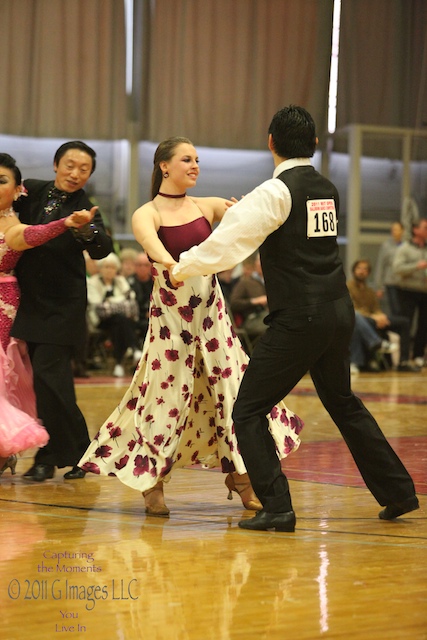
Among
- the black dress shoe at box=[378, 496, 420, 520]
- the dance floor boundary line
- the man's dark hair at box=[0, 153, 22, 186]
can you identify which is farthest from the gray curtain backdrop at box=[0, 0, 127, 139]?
the black dress shoe at box=[378, 496, 420, 520]

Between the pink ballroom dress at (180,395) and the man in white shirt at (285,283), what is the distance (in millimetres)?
392

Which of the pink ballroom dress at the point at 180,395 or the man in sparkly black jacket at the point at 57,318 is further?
the man in sparkly black jacket at the point at 57,318

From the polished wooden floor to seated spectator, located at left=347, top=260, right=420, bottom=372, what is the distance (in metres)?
6.91

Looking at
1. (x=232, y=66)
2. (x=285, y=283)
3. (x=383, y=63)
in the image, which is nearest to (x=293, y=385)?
(x=285, y=283)

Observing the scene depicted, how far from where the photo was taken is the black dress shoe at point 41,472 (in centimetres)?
522

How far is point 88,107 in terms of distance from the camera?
573 inches

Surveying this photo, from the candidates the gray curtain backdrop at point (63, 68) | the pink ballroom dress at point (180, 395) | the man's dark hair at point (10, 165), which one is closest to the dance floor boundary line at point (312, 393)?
the man's dark hair at point (10, 165)

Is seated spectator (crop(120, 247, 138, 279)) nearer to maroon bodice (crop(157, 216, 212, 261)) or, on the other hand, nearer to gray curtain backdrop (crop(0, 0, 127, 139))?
gray curtain backdrop (crop(0, 0, 127, 139))

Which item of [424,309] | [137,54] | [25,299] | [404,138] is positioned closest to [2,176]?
[25,299]

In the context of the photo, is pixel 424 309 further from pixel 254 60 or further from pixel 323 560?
pixel 323 560

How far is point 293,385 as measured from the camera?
402cm

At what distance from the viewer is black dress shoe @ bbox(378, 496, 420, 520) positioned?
13.6ft

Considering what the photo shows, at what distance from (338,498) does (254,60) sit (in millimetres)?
11790

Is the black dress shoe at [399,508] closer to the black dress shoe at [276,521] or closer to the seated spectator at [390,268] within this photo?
the black dress shoe at [276,521]
